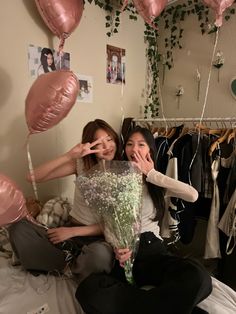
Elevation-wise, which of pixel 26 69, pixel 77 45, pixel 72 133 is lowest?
pixel 72 133

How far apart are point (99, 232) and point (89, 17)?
5.40 feet

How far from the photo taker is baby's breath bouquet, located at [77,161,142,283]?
1.11 m

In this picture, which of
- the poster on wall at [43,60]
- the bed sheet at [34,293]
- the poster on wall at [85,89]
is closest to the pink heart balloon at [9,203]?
the bed sheet at [34,293]

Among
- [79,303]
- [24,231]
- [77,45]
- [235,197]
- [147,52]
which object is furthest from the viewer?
[147,52]

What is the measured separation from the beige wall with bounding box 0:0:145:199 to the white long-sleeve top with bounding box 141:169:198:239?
92 centimetres

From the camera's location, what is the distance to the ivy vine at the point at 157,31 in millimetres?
2332

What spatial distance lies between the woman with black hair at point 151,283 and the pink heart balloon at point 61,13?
0.91 meters

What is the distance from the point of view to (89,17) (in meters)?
2.22

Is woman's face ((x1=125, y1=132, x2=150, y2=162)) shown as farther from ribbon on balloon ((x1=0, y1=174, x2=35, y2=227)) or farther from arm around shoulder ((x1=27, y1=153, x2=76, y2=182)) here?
ribbon on balloon ((x1=0, y1=174, x2=35, y2=227))

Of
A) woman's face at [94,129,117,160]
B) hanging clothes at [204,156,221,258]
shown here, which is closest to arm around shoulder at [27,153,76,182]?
woman's face at [94,129,117,160]

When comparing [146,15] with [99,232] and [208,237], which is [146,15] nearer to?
Answer: [99,232]

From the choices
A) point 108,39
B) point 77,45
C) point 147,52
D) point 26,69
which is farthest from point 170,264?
point 147,52

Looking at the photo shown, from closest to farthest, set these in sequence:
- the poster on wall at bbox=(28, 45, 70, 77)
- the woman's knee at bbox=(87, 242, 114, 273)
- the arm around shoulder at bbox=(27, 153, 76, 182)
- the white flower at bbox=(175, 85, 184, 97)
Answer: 1. the woman's knee at bbox=(87, 242, 114, 273)
2. the arm around shoulder at bbox=(27, 153, 76, 182)
3. the poster on wall at bbox=(28, 45, 70, 77)
4. the white flower at bbox=(175, 85, 184, 97)

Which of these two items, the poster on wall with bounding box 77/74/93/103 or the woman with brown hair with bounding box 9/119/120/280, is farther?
the poster on wall with bounding box 77/74/93/103
